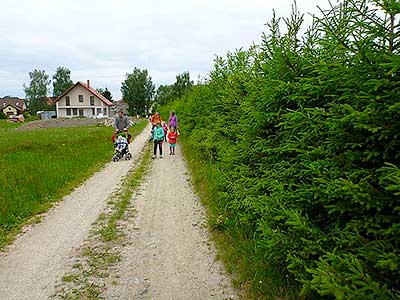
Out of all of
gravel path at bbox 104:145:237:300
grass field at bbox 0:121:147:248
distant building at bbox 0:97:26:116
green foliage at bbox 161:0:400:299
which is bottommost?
distant building at bbox 0:97:26:116

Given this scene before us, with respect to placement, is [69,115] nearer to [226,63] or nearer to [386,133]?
[226,63]

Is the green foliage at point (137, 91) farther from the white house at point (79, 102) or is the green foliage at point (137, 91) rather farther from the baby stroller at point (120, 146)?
the baby stroller at point (120, 146)

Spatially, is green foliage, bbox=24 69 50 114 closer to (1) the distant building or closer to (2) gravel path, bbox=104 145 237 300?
(1) the distant building

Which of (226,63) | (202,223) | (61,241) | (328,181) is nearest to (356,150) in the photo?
(328,181)

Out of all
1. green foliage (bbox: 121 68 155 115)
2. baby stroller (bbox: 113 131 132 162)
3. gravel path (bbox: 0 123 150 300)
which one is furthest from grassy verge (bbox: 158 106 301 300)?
green foliage (bbox: 121 68 155 115)

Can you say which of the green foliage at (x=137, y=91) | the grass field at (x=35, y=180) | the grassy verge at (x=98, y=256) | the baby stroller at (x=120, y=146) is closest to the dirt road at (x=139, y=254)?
the grassy verge at (x=98, y=256)

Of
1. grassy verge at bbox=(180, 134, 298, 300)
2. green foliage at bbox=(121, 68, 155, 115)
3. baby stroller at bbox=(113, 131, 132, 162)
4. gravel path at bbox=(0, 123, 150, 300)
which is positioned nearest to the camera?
grassy verge at bbox=(180, 134, 298, 300)

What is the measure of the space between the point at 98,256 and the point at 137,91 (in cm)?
8213

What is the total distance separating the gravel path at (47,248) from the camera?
450 centimetres

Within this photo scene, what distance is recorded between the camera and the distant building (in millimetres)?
113713

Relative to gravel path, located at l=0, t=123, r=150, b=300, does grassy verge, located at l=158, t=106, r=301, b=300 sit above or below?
above

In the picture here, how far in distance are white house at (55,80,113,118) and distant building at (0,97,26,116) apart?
38.0 metres

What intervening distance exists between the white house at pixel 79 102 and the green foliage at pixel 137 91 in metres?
8.50

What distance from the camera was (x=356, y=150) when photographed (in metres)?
3.12
